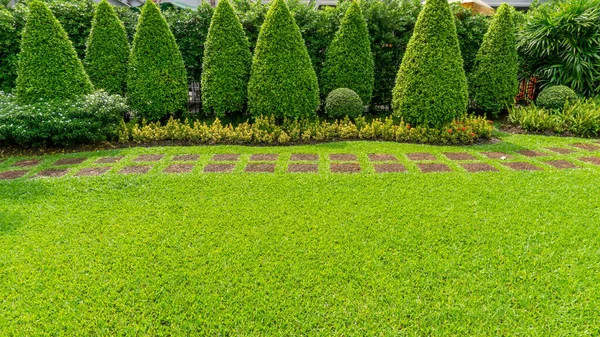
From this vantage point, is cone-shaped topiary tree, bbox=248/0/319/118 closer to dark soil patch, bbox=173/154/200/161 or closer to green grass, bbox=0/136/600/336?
dark soil patch, bbox=173/154/200/161

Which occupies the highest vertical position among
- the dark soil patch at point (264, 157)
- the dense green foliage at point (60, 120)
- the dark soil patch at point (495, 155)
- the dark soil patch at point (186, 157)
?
the dense green foliage at point (60, 120)

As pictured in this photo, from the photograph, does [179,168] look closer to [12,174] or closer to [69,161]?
[69,161]

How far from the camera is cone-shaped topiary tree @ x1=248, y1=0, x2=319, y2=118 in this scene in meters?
7.44

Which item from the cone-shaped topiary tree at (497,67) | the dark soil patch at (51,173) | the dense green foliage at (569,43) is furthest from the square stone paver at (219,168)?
the dense green foliage at (569,43)

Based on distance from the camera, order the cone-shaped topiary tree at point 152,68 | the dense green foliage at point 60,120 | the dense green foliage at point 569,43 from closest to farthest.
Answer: the dense green foliage at point 60,120 < the cone-shaped topiary tree at point 152,68 < the dense green foliage at point 569,43

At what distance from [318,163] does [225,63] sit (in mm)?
3660

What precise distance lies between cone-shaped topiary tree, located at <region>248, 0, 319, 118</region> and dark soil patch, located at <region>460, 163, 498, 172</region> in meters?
3.62

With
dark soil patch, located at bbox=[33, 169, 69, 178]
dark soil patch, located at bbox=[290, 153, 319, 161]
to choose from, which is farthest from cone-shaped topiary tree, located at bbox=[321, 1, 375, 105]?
dark soil patch, located at bbox=[33, 169, 69, 178]

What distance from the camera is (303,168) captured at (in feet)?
17.8

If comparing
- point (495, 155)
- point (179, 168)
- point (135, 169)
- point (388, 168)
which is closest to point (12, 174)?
point (135, 169)

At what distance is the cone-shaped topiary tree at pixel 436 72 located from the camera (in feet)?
23.1

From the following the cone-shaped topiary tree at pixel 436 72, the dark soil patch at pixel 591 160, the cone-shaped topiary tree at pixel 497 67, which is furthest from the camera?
the cone-shaped topiary tree at pixel 497 67

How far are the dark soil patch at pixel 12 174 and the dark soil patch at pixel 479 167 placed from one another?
6.84 meters

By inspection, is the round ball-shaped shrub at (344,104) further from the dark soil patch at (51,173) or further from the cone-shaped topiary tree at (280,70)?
the dark soil patch at (51,173)
